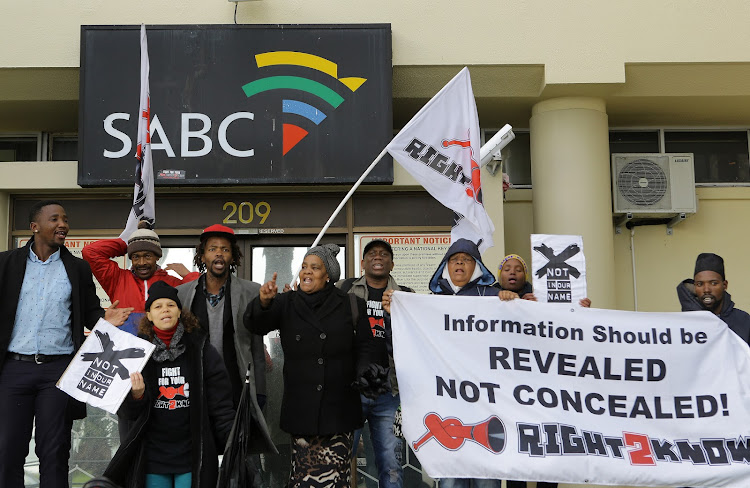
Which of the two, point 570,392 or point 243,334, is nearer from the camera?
point 570,392

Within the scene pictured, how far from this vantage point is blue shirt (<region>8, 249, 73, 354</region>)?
5.29m

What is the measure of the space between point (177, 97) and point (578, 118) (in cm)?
409

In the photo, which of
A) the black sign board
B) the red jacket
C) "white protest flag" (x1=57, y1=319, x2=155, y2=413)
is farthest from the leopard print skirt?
the black sign board

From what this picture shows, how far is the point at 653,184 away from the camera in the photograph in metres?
9.20

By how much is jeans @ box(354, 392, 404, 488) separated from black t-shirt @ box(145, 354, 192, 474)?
55.4 inches

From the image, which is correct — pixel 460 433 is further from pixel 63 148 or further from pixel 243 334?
pixel 63 148

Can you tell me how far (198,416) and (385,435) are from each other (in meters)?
1.53

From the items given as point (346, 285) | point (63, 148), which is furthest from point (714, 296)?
point (63, 148)

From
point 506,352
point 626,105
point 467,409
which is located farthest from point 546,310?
point 626,105

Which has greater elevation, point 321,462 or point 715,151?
point 715,151

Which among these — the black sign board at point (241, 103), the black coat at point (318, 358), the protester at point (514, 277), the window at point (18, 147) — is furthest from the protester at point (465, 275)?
the window at point (18, 147)

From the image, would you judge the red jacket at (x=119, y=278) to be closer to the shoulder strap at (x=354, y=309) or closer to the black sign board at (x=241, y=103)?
the shoulder strap at (x=354, y=309)

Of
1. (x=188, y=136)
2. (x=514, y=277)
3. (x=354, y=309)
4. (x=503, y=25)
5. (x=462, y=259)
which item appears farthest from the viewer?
(x=503, y=25)

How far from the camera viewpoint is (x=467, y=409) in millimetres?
5398
